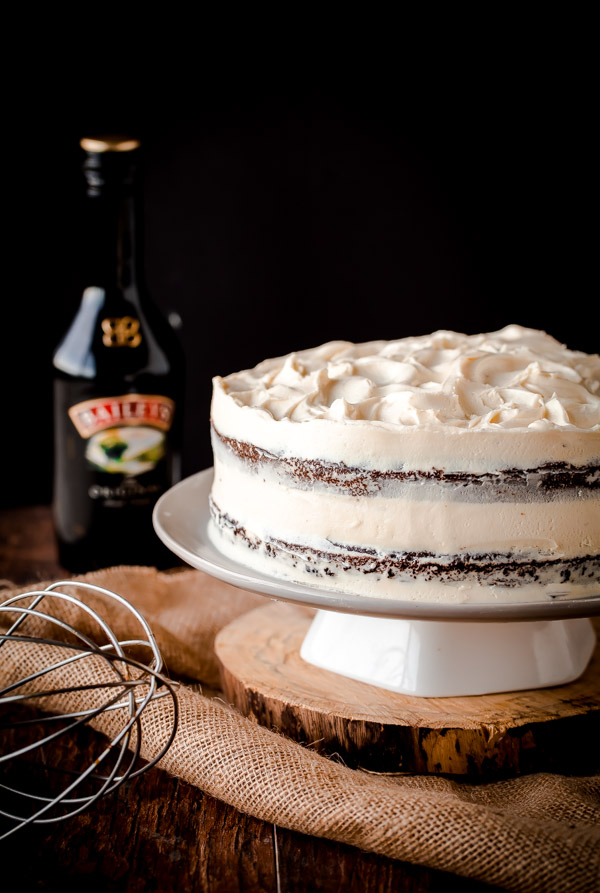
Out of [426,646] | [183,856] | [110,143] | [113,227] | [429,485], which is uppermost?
[110,143]

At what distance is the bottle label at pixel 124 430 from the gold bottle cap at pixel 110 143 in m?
0.45

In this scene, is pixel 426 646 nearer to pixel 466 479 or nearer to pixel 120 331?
pixel 466 479

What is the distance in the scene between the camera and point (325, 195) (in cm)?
237

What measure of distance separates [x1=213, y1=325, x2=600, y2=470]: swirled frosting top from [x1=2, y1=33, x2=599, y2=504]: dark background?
2.82 feet

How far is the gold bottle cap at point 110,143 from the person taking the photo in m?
1.83

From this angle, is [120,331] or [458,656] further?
[120,331]

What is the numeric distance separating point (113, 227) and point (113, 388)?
12.0 inches

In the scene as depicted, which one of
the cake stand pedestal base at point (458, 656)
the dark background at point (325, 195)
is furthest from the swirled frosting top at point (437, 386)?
the dark background at point (325, 195)

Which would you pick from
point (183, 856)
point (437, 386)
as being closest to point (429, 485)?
point (437, 386)

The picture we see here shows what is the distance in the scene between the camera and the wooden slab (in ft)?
4.21

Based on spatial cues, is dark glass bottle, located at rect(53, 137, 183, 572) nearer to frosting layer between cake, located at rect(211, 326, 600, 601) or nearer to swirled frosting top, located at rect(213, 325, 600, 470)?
swirled frosting top, located at rect(213, 325, 600, 470)

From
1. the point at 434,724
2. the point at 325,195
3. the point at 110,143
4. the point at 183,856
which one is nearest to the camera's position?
the point at 183,856

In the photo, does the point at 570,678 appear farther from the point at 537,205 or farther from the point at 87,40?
the point at 87,40

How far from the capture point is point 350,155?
2.33 m
